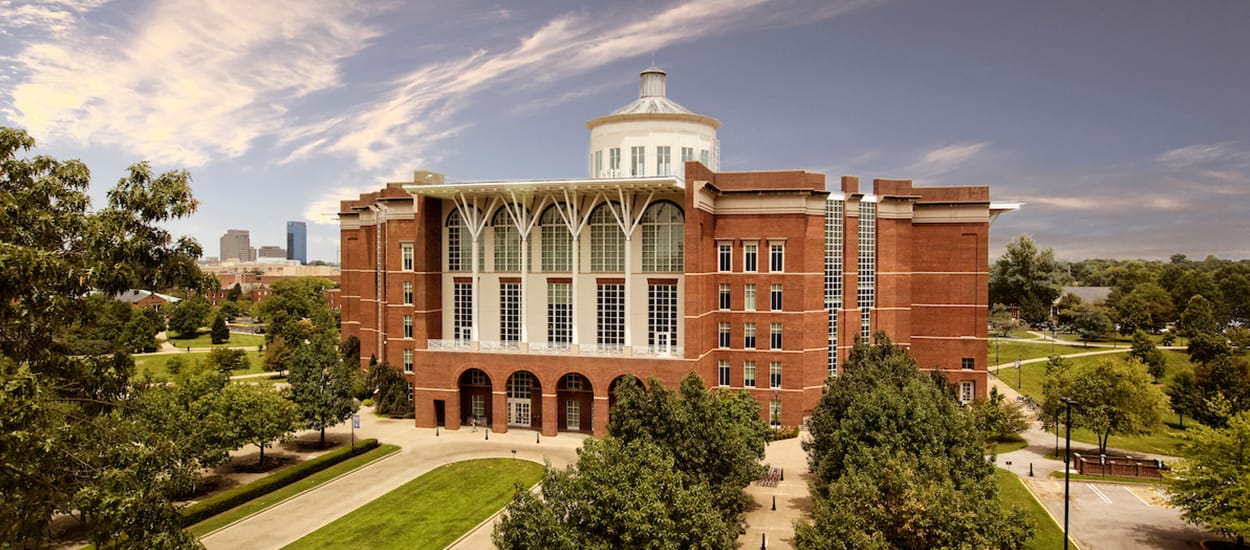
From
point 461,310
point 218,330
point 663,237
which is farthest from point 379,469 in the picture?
point 218,330

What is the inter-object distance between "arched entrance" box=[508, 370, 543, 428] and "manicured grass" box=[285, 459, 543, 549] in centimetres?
778

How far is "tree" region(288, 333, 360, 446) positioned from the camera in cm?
4044

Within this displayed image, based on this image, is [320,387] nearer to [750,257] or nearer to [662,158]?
[662,158]

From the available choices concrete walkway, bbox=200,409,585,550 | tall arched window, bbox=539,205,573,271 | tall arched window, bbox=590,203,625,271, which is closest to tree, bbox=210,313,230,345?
concrete walkway, bbox=200,409,585,550

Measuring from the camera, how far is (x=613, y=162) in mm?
52625

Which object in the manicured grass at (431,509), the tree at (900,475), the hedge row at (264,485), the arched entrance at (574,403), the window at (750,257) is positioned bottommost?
the manicured grass at (431,509)

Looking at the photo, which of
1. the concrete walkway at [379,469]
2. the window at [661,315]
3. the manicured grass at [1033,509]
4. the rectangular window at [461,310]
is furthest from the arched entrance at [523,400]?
the manicured grass at [1033,509]

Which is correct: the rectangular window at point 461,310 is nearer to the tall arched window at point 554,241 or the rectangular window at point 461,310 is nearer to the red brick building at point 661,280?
the red brick building at point 661,280

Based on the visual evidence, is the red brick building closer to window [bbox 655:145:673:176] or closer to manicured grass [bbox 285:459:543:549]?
window [bbox 655:145:673:176]

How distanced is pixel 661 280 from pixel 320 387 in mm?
21454

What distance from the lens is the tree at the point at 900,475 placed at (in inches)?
746

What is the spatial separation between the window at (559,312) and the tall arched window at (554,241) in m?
1.34

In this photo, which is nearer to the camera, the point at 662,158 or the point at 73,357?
the point at 73,357

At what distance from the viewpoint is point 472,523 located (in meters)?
30.2
